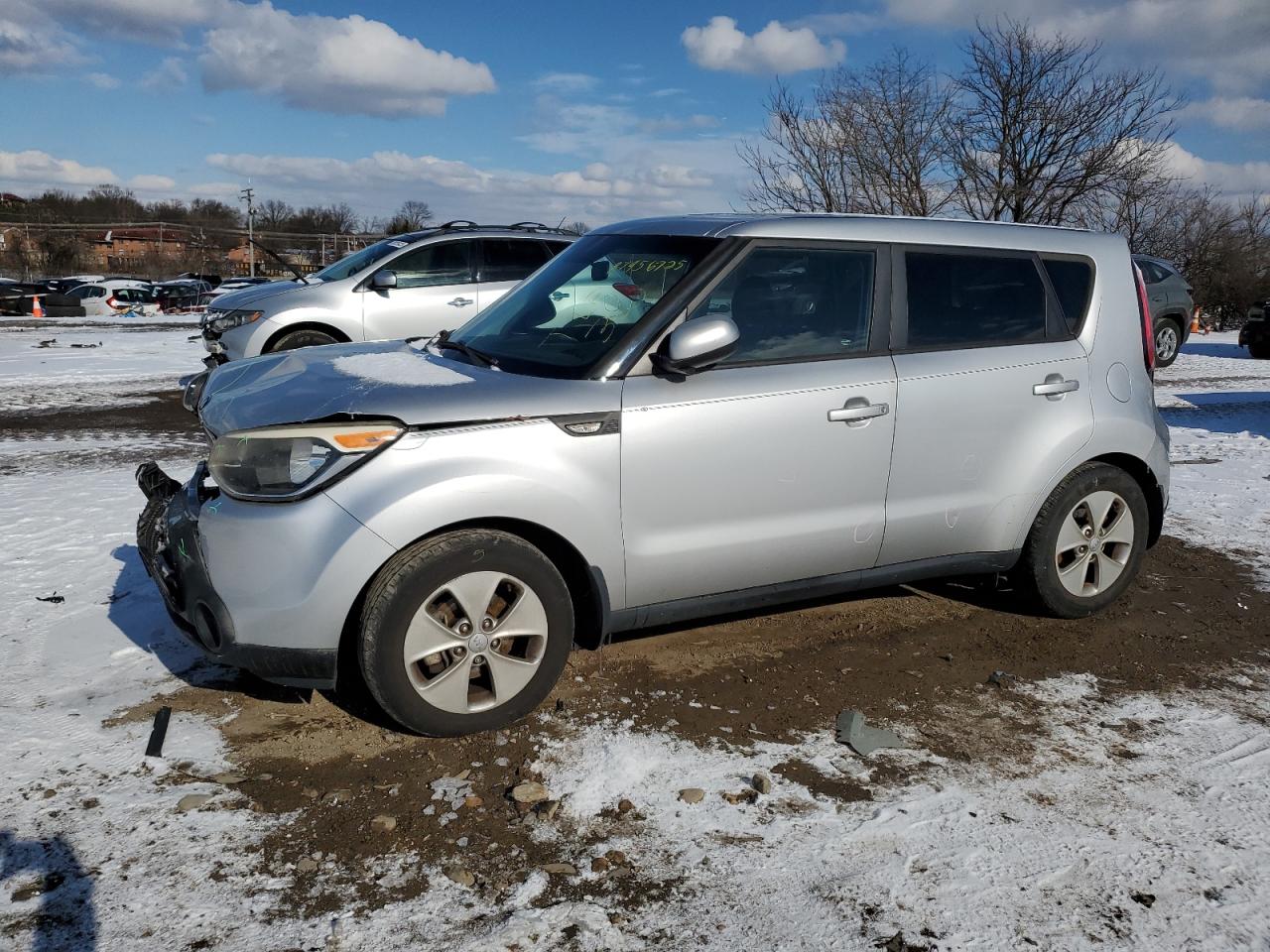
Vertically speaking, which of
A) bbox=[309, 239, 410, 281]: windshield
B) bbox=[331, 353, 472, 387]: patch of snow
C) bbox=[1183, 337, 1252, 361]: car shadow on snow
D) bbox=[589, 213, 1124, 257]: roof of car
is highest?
bbox=[309, 239, 410, 281]: windshield

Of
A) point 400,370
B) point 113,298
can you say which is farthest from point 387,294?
point 113,298

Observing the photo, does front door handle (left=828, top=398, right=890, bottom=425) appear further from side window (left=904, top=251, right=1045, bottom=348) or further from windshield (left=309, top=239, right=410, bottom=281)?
windshield (left=309, top=239, right=410, bottom=281)

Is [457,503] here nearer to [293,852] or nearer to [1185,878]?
[293,852]

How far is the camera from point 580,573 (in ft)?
12.5

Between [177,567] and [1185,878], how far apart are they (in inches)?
131

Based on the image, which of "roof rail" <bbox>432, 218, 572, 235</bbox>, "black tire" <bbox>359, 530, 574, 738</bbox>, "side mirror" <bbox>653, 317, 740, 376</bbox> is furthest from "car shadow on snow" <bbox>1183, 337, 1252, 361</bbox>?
"black tire" <bbox>359, 530, 574, 738</bbox>

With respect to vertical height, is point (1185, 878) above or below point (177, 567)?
below

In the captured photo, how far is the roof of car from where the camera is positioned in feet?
13.8

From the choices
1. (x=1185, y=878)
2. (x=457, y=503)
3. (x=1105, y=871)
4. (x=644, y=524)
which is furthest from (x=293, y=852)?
(x=1185, y=878)

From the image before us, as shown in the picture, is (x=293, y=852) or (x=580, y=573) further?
(x=580, y=573)

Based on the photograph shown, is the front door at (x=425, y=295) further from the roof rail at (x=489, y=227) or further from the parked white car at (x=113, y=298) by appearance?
the parked white car at (x=113, y=298)

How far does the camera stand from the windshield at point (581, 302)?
396 cm

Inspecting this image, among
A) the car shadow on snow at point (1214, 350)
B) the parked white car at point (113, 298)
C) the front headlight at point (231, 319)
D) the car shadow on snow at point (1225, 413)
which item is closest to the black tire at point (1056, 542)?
the car shadow on snow at point (1225, 413)

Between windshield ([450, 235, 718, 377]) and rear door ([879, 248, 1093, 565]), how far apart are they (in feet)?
3.43
